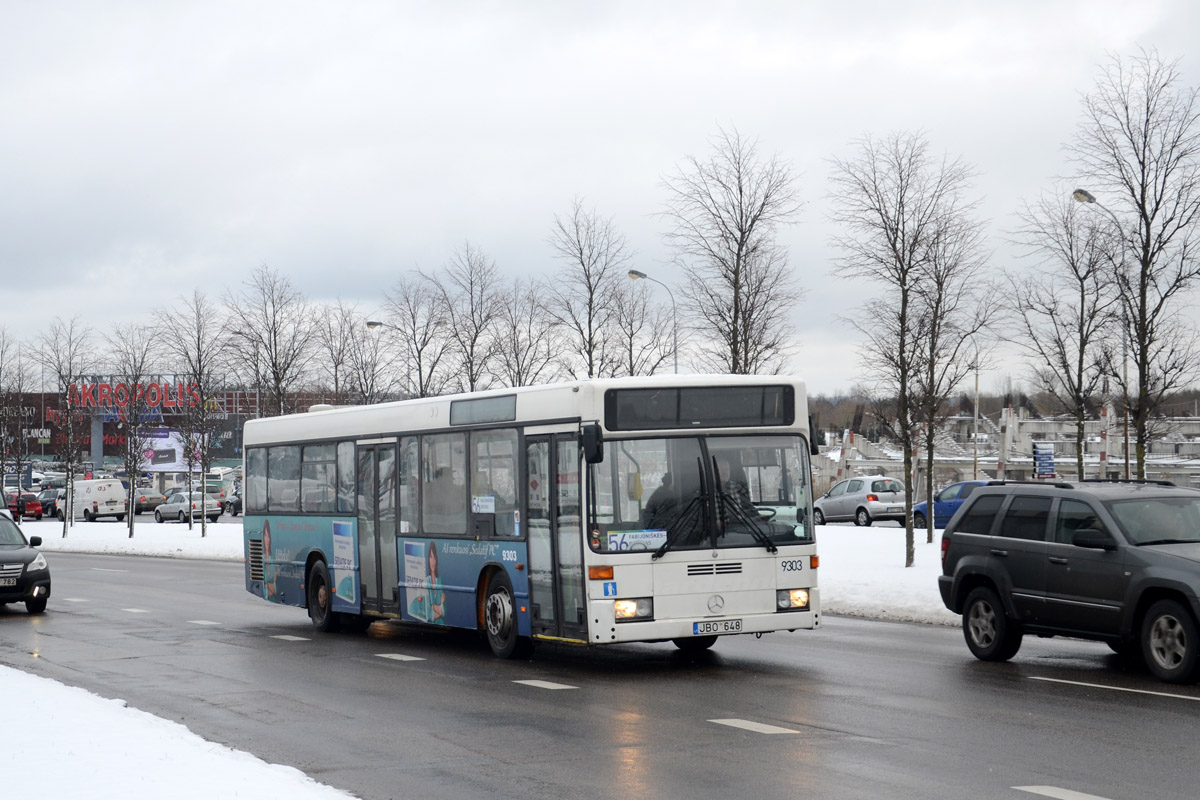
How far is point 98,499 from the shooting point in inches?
2662

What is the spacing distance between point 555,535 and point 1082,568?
493 centimetres

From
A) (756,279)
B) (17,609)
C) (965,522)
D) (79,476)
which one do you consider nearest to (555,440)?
(965,522)

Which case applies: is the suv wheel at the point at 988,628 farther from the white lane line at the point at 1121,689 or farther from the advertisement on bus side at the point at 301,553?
the advertisement on bus side at the point at 301,553

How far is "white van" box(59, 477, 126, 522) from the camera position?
67.6m

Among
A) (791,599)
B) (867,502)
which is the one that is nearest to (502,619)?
(791,599)

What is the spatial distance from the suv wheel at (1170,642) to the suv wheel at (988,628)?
66.6 inches

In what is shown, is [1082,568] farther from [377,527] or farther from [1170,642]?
[377,527]

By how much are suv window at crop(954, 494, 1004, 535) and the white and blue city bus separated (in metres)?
1.87

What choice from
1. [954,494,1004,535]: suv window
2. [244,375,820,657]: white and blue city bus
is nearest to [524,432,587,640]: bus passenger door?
[244,375,820,657]: white and blue city bus

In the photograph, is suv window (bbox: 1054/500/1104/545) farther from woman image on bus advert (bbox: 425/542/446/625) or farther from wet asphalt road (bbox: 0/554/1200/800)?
woman image on bus advert (bbox: 425/542/446/625)

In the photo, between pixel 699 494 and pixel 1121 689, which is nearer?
pixel 1121 689

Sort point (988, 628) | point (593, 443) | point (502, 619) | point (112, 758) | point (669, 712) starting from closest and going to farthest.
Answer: point (112, 758) → point (669, 712) → point (593, 443) → point (988, 628) → point (502, 619)

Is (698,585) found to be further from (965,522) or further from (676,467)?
(965,522)

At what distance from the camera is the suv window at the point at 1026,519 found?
13.4 meters
